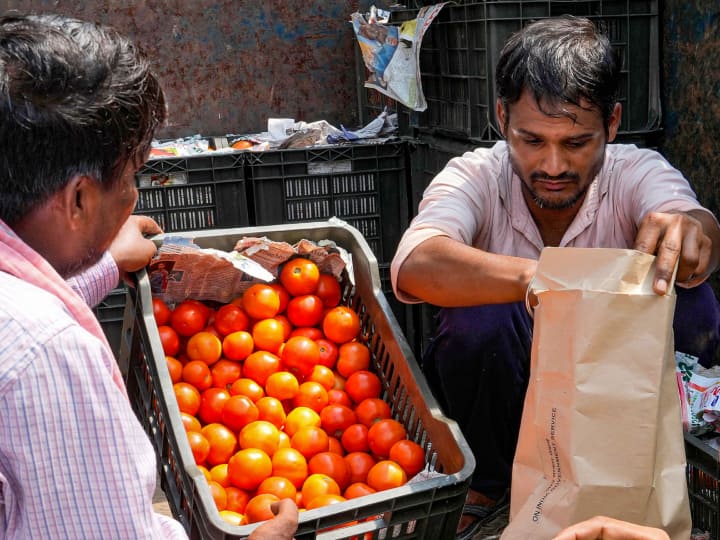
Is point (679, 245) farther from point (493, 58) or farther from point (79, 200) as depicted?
point (493, 58)

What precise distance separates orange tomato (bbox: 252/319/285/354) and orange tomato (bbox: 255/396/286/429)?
0.21 m

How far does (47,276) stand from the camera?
3.78 feet

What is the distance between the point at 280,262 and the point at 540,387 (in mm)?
1290

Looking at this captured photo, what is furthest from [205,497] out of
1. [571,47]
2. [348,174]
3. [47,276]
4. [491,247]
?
[348,174]

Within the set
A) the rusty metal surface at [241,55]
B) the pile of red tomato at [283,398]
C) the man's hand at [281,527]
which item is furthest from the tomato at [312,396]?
the rusty metal surface at [241,55]

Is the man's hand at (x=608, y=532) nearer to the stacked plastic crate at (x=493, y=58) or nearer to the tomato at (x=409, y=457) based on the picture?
the tomato at (x=409, y=457)

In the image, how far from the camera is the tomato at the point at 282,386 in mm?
2578

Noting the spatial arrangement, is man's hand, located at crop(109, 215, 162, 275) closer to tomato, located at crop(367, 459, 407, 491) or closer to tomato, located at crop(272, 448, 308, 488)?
tomato, located at crop(272, 448, 308, 488)

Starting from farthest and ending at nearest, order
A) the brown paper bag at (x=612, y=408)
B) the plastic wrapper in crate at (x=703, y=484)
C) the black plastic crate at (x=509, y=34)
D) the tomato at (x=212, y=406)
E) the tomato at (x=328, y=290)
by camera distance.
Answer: the black plastic crate at (x=509, y=34)
the tomato at (x=328, y=290)
the tomato at (x=212, y=406)
the plastic wrapper in crate at (x=703, y=484)
the brown paper bag at (x=612, y=408)

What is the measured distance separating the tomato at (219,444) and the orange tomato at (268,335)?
348 millimetres

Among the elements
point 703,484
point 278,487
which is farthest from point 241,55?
point 703,484

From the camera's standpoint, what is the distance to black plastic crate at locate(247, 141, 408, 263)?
3.54 m

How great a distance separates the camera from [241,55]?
447cm

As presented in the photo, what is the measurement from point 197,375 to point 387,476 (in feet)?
2.34
